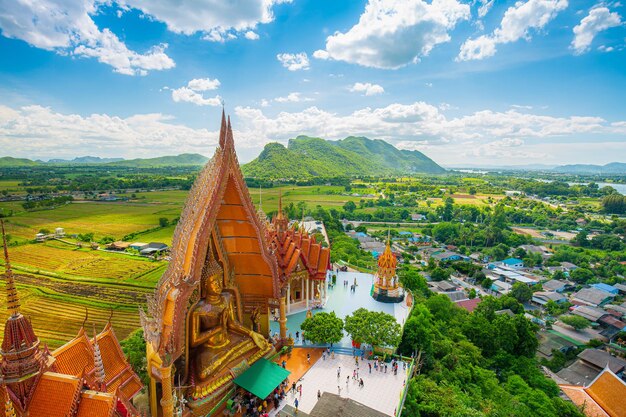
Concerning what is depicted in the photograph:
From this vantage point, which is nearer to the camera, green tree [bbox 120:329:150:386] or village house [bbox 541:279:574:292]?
green tree [bbox 120:329:150:386]

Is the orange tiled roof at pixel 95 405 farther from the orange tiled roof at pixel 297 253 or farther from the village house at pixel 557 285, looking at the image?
the village house at pixel 557 285

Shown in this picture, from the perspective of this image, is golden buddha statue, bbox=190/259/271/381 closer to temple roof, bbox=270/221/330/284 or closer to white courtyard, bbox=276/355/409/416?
white courtyard, bbox=276/355/409/416

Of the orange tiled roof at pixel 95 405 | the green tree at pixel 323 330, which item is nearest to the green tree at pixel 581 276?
the green tree at pixel 323 330

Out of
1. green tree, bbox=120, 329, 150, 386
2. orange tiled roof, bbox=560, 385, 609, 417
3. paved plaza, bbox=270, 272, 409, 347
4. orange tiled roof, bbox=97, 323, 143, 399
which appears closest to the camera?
orange tiled roof, bbox=97, 323, 143, 399

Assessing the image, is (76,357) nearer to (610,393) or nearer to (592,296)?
(610,393)

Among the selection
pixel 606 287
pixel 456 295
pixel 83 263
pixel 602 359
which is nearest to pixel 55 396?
pixel 602 359

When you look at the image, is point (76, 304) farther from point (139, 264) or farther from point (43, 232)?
point (43, 232)

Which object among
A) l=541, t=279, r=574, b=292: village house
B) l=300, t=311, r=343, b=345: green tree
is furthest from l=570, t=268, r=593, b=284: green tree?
l=300, t=311, r=343, b=345: green tree

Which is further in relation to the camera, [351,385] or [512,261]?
[512,261]
